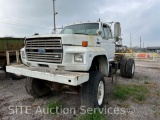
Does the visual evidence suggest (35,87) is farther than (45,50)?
Yes

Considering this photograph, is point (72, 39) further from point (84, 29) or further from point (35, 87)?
point (35, 87)

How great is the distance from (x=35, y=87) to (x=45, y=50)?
172 cm

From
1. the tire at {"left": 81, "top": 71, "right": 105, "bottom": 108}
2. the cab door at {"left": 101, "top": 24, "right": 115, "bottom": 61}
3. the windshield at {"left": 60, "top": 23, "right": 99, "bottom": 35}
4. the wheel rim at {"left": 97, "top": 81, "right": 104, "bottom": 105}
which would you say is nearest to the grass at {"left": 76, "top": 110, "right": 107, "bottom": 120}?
the tire at {"left": 81, "top": 71, "right": 105, "bottom": 108}

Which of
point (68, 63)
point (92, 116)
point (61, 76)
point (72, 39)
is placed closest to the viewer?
point (61, 76)

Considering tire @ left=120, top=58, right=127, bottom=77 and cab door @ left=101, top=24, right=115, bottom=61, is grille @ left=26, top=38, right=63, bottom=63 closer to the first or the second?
cab door @ left=101, top=24, right=115, bottom=61

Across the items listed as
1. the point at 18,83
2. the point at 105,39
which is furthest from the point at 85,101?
the point at 18,83

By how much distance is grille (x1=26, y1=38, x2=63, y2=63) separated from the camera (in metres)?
4.14

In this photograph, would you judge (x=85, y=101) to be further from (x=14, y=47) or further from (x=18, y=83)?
(x=14, y=47)

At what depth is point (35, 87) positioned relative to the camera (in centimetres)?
562

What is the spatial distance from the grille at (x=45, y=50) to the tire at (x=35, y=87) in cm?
93

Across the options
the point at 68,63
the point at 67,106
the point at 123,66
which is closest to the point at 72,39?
the point at 68,63

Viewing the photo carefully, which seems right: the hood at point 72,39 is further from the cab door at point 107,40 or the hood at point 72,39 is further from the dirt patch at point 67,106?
the dirt patch at point 67,106

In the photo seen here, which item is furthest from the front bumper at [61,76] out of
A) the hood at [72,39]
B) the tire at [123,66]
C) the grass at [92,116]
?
the tire at [123,66]

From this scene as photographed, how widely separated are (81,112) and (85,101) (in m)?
0.34
